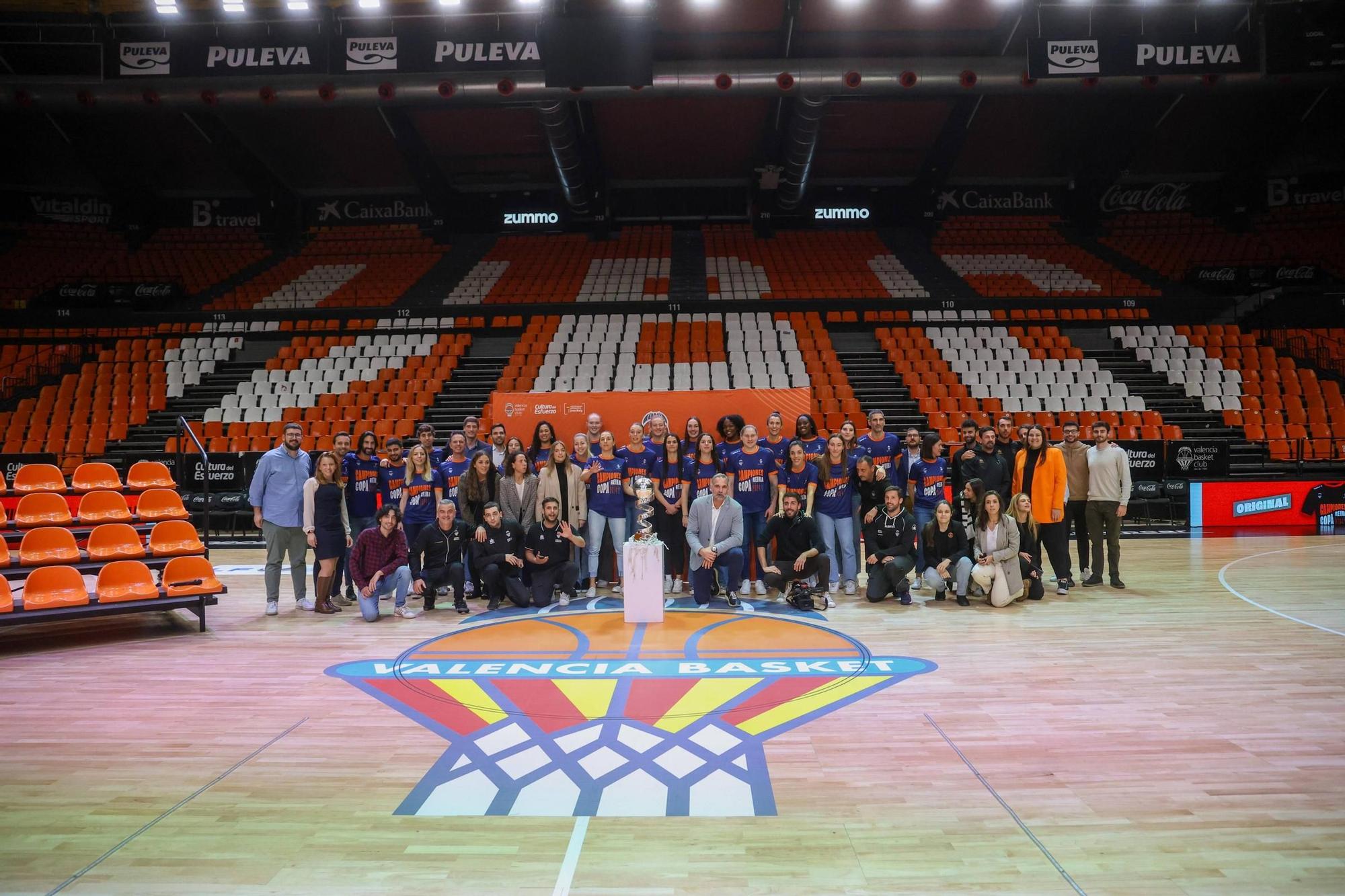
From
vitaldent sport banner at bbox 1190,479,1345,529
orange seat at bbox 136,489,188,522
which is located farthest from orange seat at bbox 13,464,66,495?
vitaldent sport banner at bbox 1190,479,1345,529

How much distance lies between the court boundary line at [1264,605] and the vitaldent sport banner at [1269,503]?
1.56m

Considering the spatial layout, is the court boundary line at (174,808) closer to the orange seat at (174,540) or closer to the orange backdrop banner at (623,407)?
the orange seat at (174,540)

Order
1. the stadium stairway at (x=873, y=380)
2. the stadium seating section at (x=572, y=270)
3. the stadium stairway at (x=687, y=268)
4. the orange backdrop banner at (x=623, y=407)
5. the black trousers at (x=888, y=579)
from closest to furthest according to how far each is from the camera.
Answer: the black trousers at (x=888, y=579)
the orange backdrop banner at (x=623, y=407)
the stadium stairway at (x=873, y=380)
the stadium stairway at (x=687, y=268)
the stadium seating section at (x=572, y=270)

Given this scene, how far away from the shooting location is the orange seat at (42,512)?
6727mm

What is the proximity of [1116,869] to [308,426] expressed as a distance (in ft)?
45.5

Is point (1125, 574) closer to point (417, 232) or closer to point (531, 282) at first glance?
point (531, 282)

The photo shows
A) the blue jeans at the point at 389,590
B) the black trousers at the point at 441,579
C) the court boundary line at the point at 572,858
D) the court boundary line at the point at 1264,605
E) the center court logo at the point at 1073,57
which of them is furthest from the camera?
the center court logo at the point at 1073,57

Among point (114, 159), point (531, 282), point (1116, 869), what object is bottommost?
point (1116, 869)

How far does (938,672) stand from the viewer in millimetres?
4887

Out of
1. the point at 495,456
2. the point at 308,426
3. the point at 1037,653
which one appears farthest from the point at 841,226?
the point at 1037,653

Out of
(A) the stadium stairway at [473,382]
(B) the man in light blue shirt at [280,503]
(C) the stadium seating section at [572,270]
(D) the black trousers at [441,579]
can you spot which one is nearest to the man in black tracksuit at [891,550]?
(D) the black trousers at [441,579]

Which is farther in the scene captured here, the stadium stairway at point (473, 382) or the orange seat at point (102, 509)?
the stadium stairway at point (473, 382)

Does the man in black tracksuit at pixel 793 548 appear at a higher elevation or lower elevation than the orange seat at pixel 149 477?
lower

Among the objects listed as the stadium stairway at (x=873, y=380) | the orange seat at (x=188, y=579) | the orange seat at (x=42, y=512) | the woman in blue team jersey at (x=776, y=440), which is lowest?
the orange seat at (x=188, y=579)
